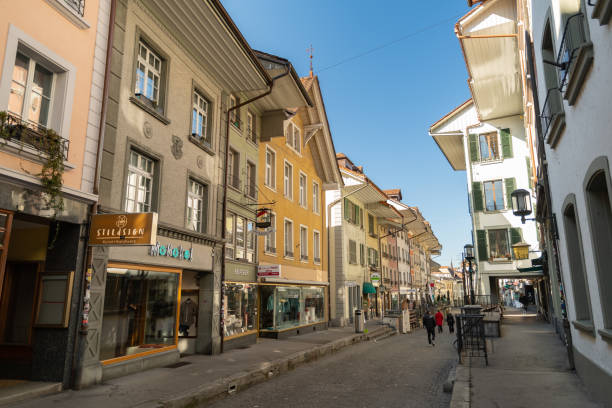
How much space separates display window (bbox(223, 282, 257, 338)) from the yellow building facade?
0.99 metres

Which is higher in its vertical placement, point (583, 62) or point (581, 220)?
point (583, 62)

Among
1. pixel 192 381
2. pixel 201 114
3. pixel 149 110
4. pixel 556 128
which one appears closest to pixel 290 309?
pixel 201 114

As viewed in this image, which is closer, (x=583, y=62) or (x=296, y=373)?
(x=583, y=62)

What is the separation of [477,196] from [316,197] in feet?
35.6

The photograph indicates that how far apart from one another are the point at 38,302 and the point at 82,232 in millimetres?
1586

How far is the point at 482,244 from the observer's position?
2750 centimetres

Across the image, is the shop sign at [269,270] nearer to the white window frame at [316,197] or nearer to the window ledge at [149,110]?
the window ledge at [149,110]

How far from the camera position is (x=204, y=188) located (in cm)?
1371

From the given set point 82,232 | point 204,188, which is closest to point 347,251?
point 204,188

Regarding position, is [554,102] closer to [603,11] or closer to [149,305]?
[603,11]

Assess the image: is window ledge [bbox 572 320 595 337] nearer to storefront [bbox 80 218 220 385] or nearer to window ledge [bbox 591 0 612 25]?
window ledge [bbox 591 0 612 25]

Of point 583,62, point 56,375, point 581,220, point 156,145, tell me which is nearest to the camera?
point 583,62

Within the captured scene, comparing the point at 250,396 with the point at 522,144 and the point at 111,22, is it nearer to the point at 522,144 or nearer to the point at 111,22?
the point at 111,22

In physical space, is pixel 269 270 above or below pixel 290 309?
above
